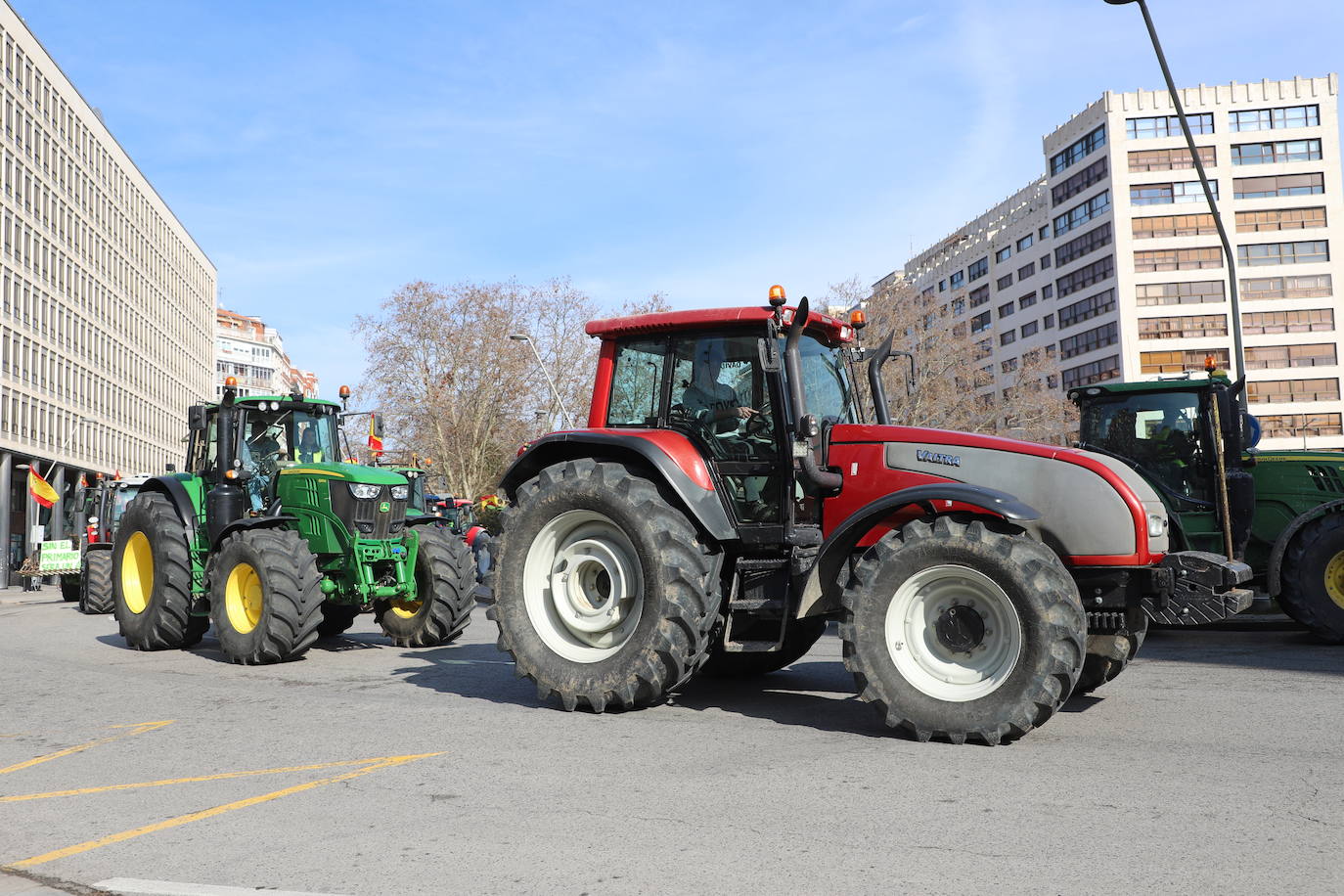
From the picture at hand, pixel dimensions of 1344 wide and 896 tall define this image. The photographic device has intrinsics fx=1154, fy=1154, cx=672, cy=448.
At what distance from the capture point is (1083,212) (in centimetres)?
7444

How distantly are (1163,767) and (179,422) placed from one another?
85085mm

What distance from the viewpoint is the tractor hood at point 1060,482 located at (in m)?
6.20

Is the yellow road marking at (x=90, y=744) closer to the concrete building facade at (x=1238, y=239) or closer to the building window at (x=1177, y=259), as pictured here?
the concrete building facade at (x=1238, y=239)

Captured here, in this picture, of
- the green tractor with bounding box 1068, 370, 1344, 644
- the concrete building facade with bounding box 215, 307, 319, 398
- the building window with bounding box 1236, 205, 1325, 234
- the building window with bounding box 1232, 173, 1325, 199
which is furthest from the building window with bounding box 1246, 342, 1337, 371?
the concrete building facade with bounding box 215, 307, 319, 398

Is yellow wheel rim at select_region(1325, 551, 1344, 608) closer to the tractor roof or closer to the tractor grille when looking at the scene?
the tractor roof

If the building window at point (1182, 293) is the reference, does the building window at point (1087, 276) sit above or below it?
above

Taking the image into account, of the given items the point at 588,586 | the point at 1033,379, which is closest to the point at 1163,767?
the point at 588,586

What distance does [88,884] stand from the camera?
4062 millimetres

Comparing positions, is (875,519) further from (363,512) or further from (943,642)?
(363,512)

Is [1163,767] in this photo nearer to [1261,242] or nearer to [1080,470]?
[1080,470]

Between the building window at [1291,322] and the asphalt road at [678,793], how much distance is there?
68501mm

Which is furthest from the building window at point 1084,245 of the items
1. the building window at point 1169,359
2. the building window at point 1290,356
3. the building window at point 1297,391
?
the building window at point 1297,391

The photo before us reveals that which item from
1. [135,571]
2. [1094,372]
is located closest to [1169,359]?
[1094,372]

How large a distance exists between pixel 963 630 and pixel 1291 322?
2874 inches
